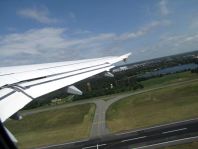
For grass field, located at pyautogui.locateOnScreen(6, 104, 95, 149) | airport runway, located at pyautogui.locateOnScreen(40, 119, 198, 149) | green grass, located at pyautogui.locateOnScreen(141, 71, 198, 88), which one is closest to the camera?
airport runway, located at pyautogui.locateOnScreen(40, 119, 198, 149)

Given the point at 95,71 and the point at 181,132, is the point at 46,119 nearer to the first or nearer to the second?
the point at 181,132

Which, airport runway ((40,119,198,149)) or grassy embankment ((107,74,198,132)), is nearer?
airport runway ((40,119,198,149))

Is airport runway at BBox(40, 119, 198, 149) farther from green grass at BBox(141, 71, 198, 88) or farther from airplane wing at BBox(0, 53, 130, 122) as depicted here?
green grass at BBox(141, 71, 198, 88)

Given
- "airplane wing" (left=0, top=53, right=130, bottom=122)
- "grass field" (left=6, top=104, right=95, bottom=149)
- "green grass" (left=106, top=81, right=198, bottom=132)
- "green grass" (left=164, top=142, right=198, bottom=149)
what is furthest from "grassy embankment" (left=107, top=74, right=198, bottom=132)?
"airplane wing" (left=0, top=53, right=130, bottom=122)

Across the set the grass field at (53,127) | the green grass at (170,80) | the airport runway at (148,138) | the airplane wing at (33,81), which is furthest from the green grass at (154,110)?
the airplane wing at (33,81)

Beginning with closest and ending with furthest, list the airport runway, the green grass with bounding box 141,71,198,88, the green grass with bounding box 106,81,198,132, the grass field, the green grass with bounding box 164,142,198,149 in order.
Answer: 1. the green grass with bounding box 164,142,198,149
2. the airport runway
3. the grass field
4. the green grass with bounding box 106,81,198,132
5. the green grass with bounding box 141,71,198,88

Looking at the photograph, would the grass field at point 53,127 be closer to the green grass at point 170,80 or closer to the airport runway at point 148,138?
the airport runway at point 148,138

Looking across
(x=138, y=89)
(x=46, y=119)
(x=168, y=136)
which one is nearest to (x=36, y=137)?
(x=46, y=119)
